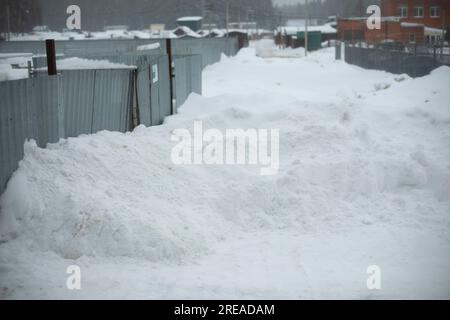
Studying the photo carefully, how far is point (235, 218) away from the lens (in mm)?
7867

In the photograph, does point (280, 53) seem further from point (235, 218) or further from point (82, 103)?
point (235, 218)

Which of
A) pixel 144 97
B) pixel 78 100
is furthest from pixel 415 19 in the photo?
pixel 78 100

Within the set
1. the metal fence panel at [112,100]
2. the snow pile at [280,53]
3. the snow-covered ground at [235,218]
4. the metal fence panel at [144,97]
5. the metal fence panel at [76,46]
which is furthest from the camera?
the snow pile at [280,53]

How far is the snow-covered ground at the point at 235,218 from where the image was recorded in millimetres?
5887

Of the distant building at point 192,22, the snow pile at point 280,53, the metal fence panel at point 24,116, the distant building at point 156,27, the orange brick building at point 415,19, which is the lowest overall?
the metal fence panel at point 24,116

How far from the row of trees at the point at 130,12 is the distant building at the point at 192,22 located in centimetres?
147

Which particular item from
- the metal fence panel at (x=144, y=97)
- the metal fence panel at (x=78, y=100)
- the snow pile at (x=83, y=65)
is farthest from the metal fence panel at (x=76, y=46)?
the metal fence panel at (x=78, y=100)

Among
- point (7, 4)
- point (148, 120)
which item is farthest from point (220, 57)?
point (148, 120)

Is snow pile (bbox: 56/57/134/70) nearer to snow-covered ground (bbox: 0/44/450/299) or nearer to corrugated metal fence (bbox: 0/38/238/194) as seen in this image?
corrugated metal fence (bbox: 0/38/238/194)

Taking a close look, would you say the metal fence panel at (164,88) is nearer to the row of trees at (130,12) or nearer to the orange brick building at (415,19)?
the row of trees at (130,12)

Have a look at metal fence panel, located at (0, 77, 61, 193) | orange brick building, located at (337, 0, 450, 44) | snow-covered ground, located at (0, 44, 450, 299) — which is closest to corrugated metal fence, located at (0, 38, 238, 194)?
metal fence panel, located at (0, 77, 61, 193)

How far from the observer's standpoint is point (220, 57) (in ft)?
135

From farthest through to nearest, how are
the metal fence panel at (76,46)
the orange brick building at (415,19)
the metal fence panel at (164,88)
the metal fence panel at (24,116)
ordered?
the orange brick building at (415,19), the metal fence panel at (76,46), the metal fence panel at (164,88), the metal fence panel at (24,116)
